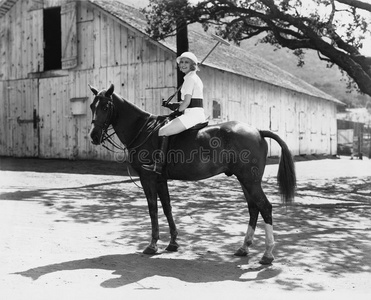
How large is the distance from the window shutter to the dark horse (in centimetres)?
1505

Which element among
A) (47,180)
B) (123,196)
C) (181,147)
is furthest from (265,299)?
(47,180)

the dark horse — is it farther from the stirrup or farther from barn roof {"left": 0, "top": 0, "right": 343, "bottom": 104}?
barn roof {"left": 0, "top": 0, "right": 343, "bottom": 104}

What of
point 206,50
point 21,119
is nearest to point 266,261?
point 206,50

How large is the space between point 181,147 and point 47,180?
8888 mm

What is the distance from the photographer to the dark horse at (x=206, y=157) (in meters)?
5.57

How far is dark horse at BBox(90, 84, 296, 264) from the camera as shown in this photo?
557cm

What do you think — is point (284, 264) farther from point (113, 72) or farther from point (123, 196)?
point (113, 72)

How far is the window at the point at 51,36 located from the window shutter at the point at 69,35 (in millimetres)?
1266

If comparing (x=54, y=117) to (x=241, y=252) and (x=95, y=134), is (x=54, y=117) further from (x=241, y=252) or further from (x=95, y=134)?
(x=241, y=252)

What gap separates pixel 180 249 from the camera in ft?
19.3

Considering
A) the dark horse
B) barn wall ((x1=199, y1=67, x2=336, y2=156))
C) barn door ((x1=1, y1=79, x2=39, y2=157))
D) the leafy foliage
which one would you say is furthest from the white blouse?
barn door ((x1=1, y1=79, x2=39, y2=157))

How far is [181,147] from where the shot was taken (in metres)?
5.75

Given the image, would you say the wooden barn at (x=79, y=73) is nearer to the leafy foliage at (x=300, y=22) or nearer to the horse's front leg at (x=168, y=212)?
the leafy foliage at (x=300, y=22)

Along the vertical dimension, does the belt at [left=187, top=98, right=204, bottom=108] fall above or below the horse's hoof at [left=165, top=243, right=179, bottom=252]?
above
